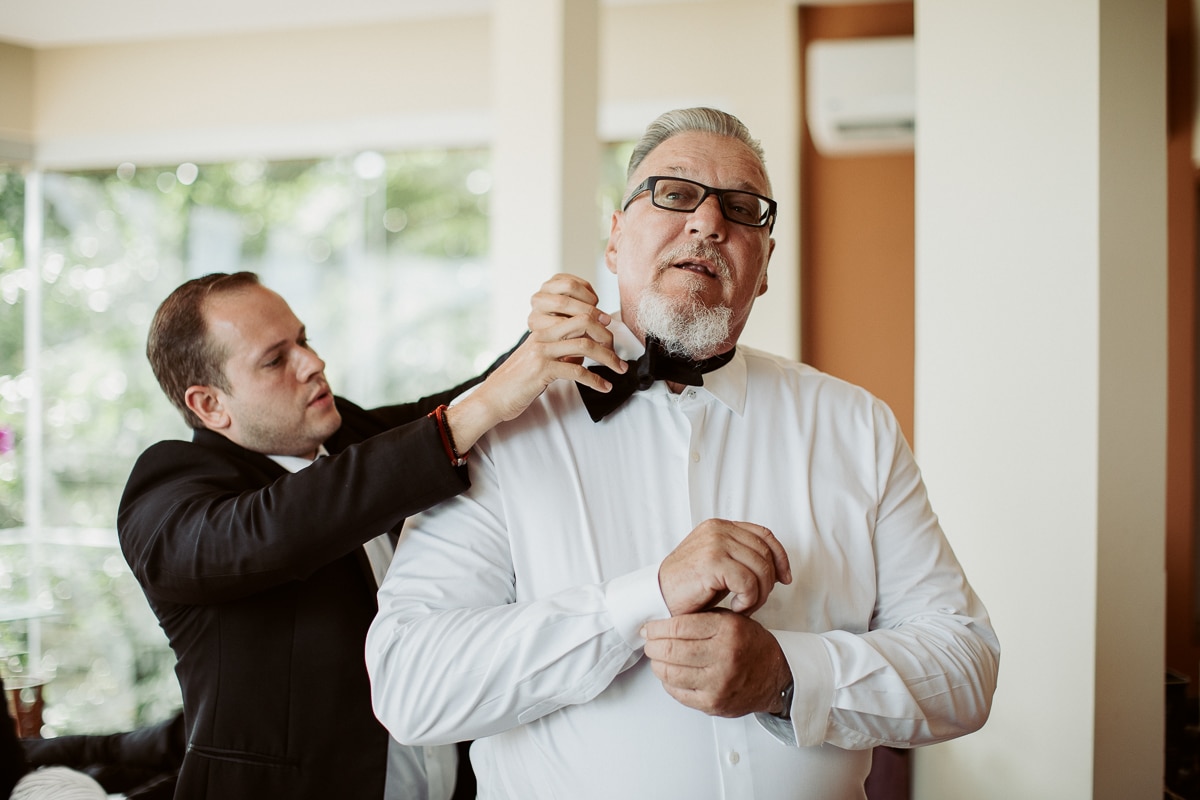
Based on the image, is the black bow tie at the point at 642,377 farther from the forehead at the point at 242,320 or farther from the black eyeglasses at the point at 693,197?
the forehead at the point at 242,320

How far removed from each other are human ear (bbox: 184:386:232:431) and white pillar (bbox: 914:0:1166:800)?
179 centimetres

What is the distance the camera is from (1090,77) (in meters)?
2.26

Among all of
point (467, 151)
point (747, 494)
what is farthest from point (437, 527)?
point (467, 151)

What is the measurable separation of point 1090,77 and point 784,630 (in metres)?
1.62

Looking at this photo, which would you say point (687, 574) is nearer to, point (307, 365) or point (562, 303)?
point (562, 303)

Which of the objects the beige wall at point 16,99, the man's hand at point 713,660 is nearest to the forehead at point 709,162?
the man's hand at point 713,660

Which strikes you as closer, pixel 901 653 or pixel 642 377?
pixel 901 653

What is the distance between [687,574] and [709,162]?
0.70m

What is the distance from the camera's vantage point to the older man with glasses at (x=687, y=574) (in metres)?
1.33

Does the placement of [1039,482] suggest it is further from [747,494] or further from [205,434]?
[205,434]

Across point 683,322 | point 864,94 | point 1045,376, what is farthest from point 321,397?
point 864,94

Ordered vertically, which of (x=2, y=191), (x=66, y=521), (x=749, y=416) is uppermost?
(x=2, y=191)

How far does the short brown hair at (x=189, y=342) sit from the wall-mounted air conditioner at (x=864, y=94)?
3.15 meters

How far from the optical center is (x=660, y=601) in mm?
1304
